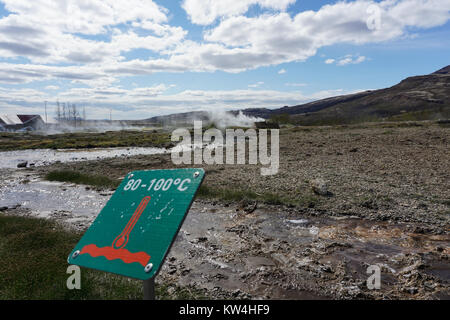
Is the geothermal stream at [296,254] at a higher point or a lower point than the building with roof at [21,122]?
lower

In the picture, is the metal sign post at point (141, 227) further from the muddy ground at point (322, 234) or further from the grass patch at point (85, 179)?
the grass patch at point (85, 179)

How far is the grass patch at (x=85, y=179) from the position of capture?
1950 centimetres

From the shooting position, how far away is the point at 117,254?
12.4 feet

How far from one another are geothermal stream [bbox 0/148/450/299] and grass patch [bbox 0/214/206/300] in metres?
0.95

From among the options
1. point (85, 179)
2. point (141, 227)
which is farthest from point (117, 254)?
point (85, 179)

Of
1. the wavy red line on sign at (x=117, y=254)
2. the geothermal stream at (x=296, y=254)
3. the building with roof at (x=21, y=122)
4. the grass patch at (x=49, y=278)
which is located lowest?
the geothermal stream at (x=296, y=254)

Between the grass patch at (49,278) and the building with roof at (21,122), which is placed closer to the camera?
the grass patch at (49,278)

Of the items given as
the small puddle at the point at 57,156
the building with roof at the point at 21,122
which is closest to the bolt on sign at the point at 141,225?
the small puddle at the point at 57,156

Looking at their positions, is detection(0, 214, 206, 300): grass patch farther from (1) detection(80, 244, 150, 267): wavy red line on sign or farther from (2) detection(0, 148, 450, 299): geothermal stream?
(1) detection(80, 244, 150, 267): wavy red line on sign

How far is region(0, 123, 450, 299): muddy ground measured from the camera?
22.9 ft

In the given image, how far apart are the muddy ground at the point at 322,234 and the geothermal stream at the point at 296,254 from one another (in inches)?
1.0

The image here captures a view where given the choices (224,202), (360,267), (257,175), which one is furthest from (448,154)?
(360,267)

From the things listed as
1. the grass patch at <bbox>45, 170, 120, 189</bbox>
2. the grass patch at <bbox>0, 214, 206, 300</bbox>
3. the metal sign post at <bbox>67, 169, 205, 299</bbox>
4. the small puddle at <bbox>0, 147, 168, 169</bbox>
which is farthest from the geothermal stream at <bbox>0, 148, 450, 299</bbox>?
the small puddle at <bbox>0, 147, 168, 169</bbox>

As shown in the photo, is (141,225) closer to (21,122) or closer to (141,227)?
(141,227)
